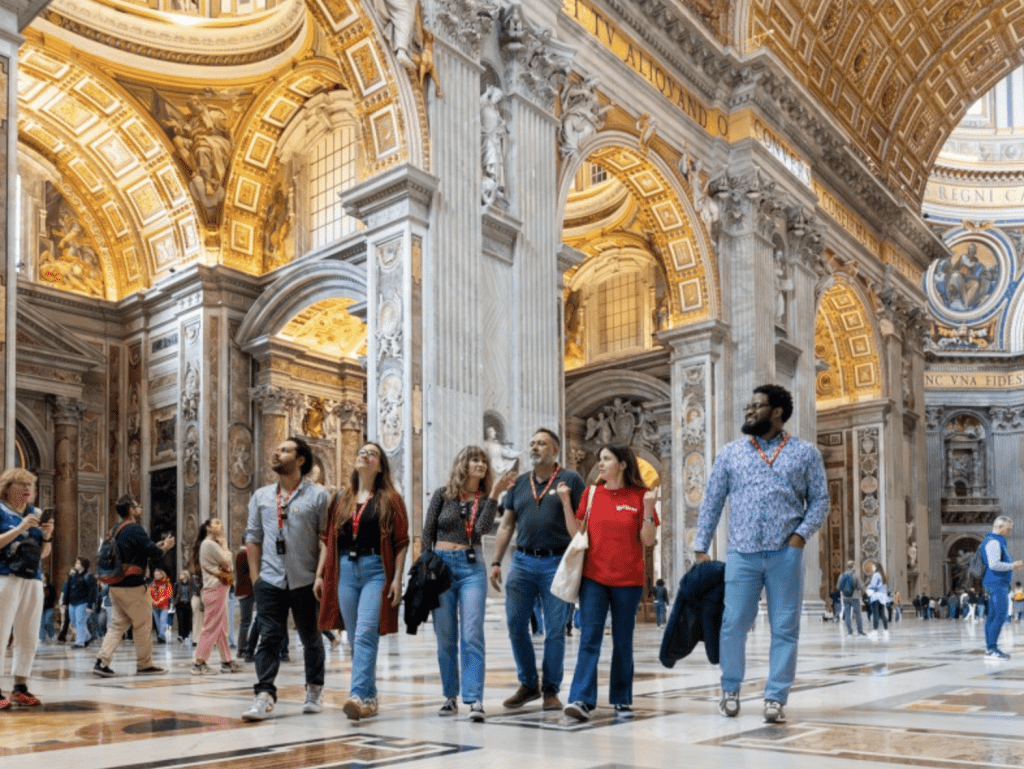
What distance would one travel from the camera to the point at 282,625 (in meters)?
5.76

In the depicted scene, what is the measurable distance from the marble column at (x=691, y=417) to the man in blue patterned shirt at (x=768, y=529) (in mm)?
14657

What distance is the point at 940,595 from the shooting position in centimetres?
3834

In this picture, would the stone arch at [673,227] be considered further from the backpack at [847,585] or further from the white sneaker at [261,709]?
the white sneaker at [261,709]

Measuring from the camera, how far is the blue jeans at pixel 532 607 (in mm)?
5898

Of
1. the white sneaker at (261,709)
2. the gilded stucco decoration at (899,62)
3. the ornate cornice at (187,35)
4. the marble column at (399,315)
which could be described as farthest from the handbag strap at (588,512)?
the gilded stucco decoration at (899,62)

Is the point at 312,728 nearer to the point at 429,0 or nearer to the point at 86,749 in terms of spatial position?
the point at 86,749

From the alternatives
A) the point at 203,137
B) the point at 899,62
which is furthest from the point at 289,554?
the point at 899,62

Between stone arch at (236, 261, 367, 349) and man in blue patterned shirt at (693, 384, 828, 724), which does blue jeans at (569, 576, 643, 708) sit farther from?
stone arch at (236, 261, 367, 349)

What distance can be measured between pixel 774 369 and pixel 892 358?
8.38 metres

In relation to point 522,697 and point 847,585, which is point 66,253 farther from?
point 522,697

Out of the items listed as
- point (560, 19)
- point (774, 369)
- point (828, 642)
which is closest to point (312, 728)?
point (828, 642)

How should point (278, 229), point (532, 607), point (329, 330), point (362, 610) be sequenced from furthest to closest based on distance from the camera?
point (278, 229) < point (329, 330) < point (532, 607) < point (362, 610)

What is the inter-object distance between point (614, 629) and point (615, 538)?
1.39ft

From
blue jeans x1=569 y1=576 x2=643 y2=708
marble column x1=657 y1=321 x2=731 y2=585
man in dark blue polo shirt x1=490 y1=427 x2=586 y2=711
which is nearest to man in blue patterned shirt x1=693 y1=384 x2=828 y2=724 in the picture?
blue jeans x1=569 y1=576 x2=643 y2=708
